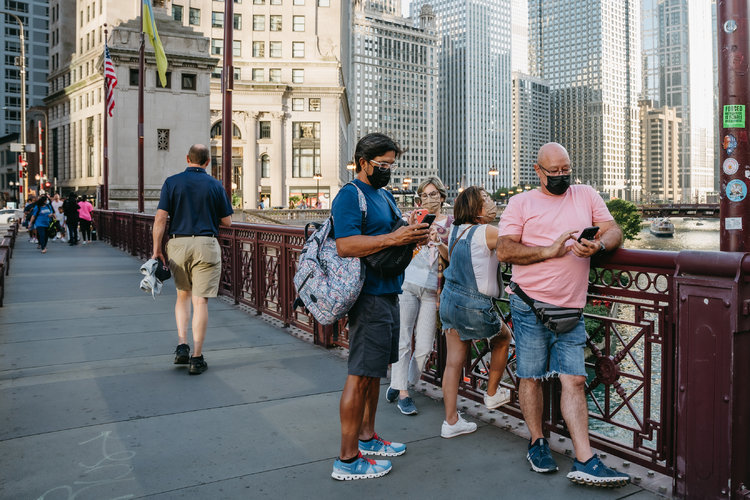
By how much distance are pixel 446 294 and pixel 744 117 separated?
227 centimetres

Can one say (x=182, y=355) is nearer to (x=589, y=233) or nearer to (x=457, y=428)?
(x=457, y=428)

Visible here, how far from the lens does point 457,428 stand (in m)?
4.79

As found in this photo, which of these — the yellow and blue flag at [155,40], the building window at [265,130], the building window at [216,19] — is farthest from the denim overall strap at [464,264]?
the building window at [216,19]

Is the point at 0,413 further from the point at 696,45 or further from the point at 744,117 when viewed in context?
the point at 696,45

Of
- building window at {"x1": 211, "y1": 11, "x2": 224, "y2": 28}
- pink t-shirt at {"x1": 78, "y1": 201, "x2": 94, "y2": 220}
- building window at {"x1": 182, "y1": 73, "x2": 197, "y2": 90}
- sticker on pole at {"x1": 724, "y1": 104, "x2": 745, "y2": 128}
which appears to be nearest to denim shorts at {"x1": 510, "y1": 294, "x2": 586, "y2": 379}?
sticker on pole at {"x1": 724, "y1": 104, "x2": 745, "y2": 128}

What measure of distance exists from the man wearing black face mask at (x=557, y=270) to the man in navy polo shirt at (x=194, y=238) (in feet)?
11.5

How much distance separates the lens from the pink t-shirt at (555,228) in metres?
3.98

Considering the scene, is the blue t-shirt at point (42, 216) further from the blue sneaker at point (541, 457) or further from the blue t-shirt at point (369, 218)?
the blue sneaker at point (541, 457)

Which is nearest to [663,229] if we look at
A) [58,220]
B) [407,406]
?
[58,220]

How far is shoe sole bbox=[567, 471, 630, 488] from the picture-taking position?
3825 millimetres

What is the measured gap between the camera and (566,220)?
3990 millimetres

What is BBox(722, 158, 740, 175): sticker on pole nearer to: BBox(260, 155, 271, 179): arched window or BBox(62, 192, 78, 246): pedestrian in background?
A: BBox(62, 192, 78, 246): pedestrian in background

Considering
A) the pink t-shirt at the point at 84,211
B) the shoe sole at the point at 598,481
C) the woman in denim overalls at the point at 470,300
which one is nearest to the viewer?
the shoe sole at the point at 598,481

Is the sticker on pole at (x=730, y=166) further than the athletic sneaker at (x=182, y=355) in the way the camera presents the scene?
No
